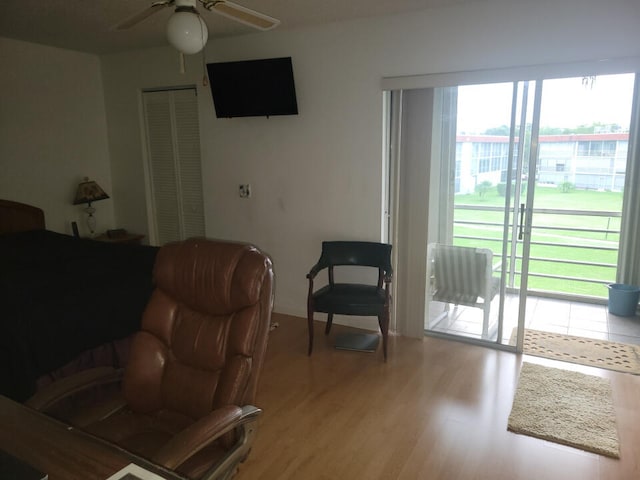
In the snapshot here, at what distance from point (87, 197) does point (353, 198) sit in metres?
2.85

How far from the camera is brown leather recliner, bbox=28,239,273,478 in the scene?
1709mm

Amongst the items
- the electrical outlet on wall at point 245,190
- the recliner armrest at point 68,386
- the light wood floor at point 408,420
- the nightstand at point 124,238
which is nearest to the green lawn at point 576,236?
the light wood floor at point 408,420

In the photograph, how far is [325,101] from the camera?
3936 mm

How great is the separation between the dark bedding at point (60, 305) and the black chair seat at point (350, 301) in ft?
4.19

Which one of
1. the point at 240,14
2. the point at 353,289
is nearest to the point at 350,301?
the point at 353,289

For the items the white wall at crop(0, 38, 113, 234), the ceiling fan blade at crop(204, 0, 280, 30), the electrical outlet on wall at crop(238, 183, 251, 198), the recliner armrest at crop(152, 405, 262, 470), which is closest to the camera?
the recliner armrest at crop(152, 405, 262, 470)

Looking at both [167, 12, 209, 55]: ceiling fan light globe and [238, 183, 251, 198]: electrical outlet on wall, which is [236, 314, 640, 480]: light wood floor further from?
[167, 12, 209, 55]: ceiling fan light globe

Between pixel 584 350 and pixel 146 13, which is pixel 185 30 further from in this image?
pixel 584 350

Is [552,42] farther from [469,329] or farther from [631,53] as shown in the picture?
[469,329]

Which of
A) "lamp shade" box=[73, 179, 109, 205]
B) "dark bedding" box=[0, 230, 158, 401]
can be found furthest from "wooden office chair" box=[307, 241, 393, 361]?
"lamp shade" box=[73, 179, 109, 205]

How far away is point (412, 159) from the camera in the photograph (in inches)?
148

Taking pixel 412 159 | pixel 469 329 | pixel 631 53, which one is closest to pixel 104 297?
pixel 412 159

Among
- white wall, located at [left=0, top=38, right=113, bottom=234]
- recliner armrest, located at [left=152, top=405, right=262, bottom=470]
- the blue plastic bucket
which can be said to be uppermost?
white wall, located at [left=0, top=38, right=113, bottom=234]

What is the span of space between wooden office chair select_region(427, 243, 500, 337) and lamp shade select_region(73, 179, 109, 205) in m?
3.48
